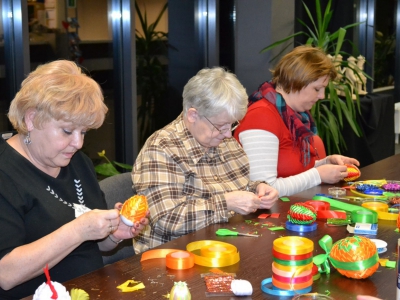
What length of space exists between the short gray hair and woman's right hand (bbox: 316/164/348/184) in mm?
700

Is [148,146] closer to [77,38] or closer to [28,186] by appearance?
[28,186]

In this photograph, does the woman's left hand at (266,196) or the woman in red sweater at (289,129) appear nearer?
the woman's left hand at (266,196)

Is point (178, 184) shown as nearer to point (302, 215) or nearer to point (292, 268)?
point (302, 215)

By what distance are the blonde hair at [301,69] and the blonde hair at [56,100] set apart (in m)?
1.43

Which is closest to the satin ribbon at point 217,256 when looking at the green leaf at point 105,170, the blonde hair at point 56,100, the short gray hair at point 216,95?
the blonde hair at point 56,100

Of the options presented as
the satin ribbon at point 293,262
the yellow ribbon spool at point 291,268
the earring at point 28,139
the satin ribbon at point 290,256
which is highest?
the earring at point 28,139

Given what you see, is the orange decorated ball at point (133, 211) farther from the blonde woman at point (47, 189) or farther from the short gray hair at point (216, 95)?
the short gray hair at point (216, 95)

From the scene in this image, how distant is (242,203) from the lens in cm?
232

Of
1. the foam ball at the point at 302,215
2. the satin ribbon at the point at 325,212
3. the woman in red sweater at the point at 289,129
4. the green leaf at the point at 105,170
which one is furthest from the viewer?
the green leaf at the point at 105,170

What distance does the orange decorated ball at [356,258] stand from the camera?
165 centimetres

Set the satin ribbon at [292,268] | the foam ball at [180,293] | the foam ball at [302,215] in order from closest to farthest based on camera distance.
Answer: the foam ball at [180,293], the satin ribbon at [292,268], the foam ball at [302,215]

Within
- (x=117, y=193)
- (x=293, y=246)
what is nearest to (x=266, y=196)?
(x=117, y=193)

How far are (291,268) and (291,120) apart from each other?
1630 millimetres

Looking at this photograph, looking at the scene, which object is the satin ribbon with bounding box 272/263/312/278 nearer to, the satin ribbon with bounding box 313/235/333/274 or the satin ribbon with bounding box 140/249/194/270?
the satin ribbon with bounding box 313/235/333/274
